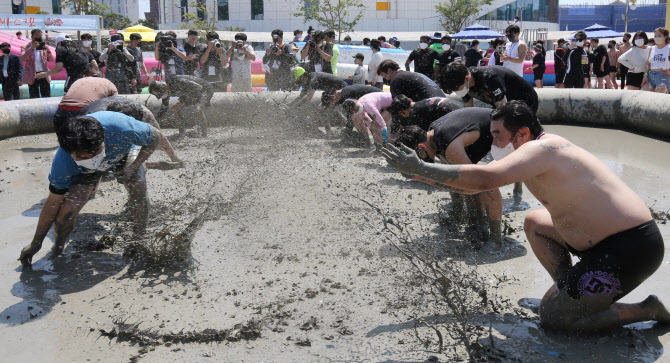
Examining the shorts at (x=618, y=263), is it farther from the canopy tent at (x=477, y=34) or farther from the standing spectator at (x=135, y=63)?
the canopy tent at (x=477, y=34)

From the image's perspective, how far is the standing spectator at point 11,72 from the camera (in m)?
11.9

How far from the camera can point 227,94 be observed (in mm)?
11484

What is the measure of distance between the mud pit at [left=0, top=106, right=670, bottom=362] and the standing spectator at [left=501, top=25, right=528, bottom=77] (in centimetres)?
305

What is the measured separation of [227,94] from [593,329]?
9.23 meters

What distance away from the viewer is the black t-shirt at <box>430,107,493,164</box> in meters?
4.66

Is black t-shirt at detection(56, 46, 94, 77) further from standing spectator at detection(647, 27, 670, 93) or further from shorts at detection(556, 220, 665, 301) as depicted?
standing spectator at detection(647, 27, 670, 93)

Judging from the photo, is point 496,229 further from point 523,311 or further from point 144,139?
point 144,139

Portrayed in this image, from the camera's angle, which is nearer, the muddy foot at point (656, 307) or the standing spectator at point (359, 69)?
the muddy foot at point (656, 307)

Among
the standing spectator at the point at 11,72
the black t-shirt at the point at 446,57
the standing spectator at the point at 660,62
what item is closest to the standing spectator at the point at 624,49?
the standing spectator at the point at 660,62

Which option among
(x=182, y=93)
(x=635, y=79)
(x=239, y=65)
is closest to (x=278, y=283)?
(x=182, y=93)

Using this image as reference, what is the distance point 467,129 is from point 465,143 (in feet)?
0.35

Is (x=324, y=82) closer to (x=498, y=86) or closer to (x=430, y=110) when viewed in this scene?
(x=498, y=86)

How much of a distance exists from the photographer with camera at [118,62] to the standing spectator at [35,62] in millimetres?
1766

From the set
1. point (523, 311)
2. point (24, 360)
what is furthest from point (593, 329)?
point (24, 360)
